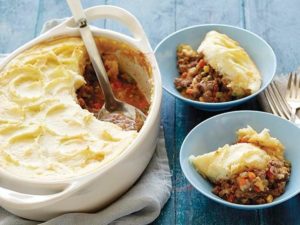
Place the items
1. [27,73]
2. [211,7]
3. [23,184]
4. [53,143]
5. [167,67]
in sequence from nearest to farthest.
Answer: [23,184], [53,143], [27,73], [167,67], [211,7]

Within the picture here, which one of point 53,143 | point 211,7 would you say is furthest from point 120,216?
point 211,7

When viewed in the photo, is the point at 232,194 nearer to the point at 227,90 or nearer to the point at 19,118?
the point at 227,90

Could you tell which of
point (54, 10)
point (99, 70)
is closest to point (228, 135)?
point (99, 70)

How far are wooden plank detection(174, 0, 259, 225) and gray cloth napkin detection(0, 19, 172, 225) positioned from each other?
0.07m

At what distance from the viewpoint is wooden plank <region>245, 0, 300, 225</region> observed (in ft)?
8.95

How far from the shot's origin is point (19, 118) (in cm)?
225

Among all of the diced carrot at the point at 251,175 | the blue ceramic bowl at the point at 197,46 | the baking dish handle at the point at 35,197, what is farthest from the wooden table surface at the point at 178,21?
the baking dish handle at the point at 35,197

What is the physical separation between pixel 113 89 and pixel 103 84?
123mm

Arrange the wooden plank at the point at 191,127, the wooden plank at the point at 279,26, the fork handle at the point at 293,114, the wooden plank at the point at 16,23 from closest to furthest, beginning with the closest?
the wooden plank at the point at 191,127 → the fork handle at the point at 293,114 → the wooden plank at the point at 279,26 → the wooden plank at the point at 16,23

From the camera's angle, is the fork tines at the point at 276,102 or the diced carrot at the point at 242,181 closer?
the diced carrot at the point at 242,181

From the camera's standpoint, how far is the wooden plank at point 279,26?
2.73 m

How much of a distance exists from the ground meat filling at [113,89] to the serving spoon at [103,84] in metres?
0.02

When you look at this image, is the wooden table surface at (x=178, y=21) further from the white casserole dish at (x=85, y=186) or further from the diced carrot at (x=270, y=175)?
the diced carrot at (x=270, y=175)

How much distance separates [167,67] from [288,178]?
2.55 feet
